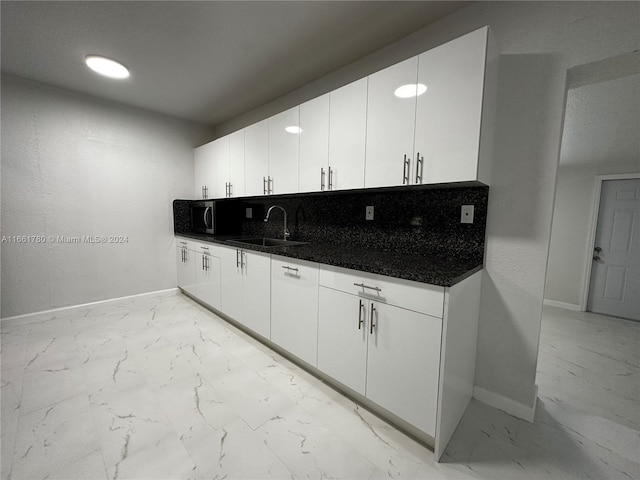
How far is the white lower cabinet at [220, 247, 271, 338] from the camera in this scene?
7.34 ft

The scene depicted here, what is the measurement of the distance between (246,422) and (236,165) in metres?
2.48

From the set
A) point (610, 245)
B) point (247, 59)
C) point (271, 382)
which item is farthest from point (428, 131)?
point (610, 245)

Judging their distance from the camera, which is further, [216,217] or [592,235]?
[592,235]

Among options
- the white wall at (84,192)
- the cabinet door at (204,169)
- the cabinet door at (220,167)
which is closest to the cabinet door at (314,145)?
the cabinet door at (220,167)

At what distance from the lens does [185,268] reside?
3.52 meters

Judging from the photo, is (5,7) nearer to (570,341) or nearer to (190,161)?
(190,161)

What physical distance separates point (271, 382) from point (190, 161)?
334cm

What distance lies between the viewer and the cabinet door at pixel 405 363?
50.1 inches

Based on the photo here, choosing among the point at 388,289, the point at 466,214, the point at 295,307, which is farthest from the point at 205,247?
the point at 466,214

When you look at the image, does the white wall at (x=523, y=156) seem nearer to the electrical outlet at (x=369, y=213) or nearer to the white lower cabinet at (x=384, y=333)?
the white lower cabinet at (x=384, y=333)

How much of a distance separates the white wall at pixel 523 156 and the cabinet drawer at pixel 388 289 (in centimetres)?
68

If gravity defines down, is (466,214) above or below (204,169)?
below

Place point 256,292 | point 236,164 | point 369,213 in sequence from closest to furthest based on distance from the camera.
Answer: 1. point 369,213
2. point 256,292
3. point 236,164

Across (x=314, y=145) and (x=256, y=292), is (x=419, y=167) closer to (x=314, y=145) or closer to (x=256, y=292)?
(x=314, y=145)
